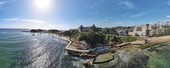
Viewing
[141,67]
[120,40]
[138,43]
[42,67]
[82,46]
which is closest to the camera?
[141,67]

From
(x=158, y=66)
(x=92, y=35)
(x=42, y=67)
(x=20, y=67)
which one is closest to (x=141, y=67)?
(x=158, y=66)

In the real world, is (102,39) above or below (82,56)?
above

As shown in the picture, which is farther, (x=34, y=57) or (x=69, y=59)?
(x=34, y=57)

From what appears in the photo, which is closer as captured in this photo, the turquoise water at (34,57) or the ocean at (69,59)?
the ocean at (69,59)

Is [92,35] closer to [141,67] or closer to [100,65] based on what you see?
[100,65]

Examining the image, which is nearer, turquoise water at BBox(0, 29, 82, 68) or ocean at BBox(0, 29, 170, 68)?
ocean at BBox(0, 29, 170, 68)

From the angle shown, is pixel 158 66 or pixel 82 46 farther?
pixel 82 46

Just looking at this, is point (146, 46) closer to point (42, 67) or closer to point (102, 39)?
point (102, 39)

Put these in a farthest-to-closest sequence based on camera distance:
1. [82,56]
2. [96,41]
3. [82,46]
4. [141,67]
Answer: [96,41]
[82,46]
[82,56]
[141,67]

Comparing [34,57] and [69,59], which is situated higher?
[34,57]
